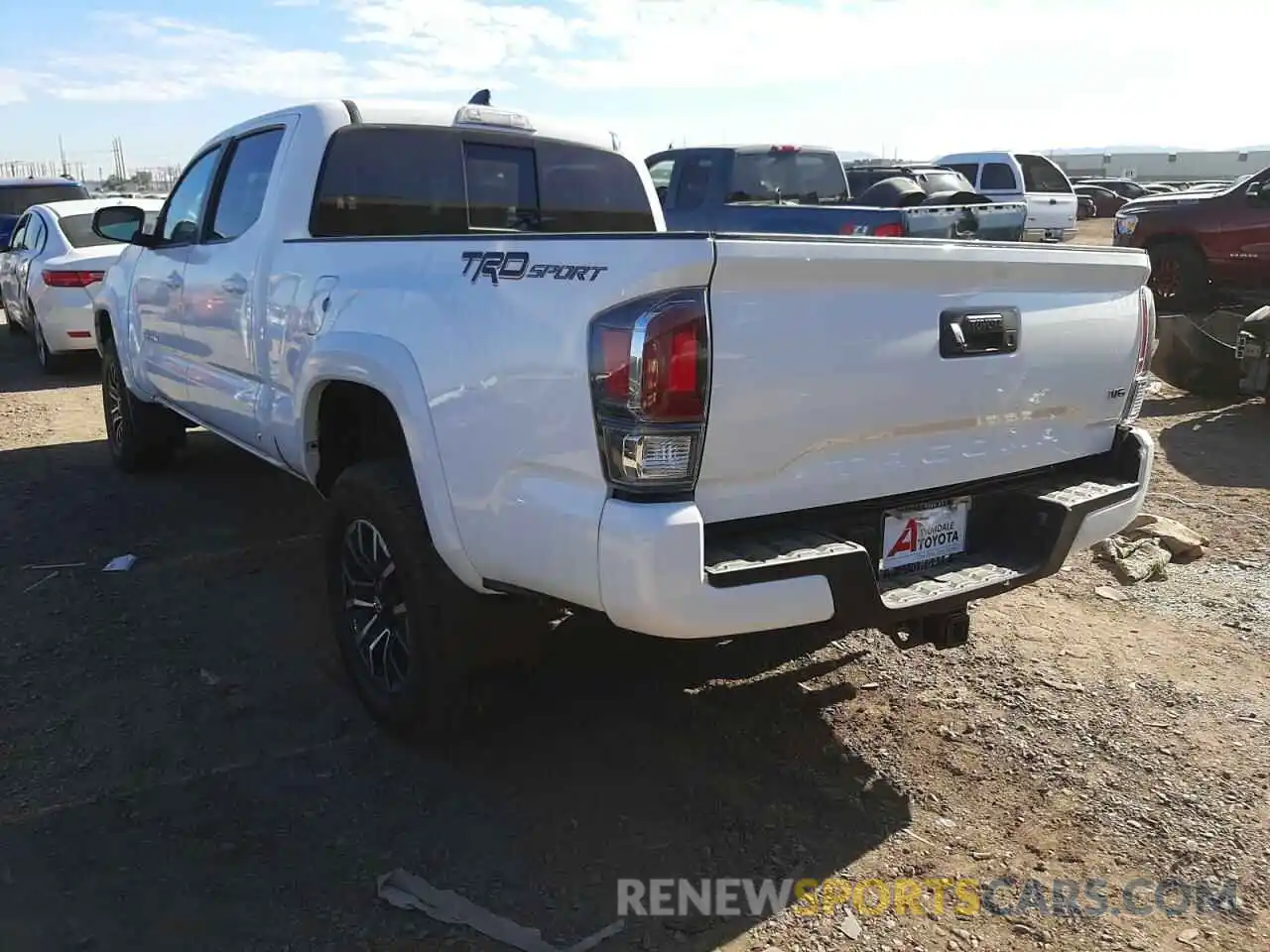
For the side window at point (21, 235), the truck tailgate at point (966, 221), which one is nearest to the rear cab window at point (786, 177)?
the truck tailgate at point (966, 221)

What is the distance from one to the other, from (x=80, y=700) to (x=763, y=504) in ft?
8.68

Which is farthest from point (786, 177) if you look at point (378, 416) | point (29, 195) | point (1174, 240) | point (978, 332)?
point (29, 195)

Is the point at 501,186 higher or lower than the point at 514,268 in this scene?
higher

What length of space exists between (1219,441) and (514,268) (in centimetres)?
656

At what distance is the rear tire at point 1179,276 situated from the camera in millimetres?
12109

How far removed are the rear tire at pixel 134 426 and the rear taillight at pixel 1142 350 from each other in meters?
5.39

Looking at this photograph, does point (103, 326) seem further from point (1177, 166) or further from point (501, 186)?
point (1177, 166)

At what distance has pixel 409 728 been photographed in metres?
3.42

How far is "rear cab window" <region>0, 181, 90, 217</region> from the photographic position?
1492cm

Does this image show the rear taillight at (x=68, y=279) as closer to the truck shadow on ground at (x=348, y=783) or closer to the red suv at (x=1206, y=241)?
the truck shadow on ground at (x=348, y=783)

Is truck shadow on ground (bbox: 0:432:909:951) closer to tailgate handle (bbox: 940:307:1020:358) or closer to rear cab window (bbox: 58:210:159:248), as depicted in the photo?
tailgate handle (bbox: 940:307:1020:358)

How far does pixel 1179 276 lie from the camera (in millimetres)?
12258

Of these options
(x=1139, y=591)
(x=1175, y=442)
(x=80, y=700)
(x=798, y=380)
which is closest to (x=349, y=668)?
(x=80, y=700)

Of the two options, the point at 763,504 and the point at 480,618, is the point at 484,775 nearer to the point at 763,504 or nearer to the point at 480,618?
the point at 480,618
